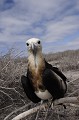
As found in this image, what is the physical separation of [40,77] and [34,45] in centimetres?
37

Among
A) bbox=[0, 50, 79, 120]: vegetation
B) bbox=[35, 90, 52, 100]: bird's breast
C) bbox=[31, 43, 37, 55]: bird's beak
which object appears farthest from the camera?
bbox=[0, 50, 79, 120]: vegetation

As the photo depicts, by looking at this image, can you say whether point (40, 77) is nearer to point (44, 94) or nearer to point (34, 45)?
point (44, 94)

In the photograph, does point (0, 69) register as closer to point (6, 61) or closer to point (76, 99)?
point (6, 61)

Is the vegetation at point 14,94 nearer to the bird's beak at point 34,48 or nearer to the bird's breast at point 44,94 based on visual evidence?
the bird's breast at point 44,94

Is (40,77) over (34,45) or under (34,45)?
under

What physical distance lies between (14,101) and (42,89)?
2.33 metres

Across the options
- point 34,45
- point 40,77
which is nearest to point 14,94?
point 40,77

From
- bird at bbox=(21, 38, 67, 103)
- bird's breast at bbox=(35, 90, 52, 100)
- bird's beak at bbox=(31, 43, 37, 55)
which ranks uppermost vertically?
bird's beak at bbox=(31, 43, 37, 55)

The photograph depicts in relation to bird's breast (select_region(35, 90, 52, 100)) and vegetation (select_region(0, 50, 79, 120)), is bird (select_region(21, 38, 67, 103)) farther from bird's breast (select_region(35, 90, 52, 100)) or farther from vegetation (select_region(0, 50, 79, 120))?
vegetation (select_region(0, 50, 79, 120))

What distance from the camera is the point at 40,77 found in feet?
13.8

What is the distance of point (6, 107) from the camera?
19.6ft

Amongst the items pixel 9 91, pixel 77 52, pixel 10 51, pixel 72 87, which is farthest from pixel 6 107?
pixel 77 52

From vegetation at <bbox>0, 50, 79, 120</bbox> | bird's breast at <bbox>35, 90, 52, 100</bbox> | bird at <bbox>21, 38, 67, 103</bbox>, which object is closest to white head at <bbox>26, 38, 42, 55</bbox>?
bird at <bbox>21, 38, 67, 103</bbox>

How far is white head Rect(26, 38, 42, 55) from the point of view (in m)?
4.16
